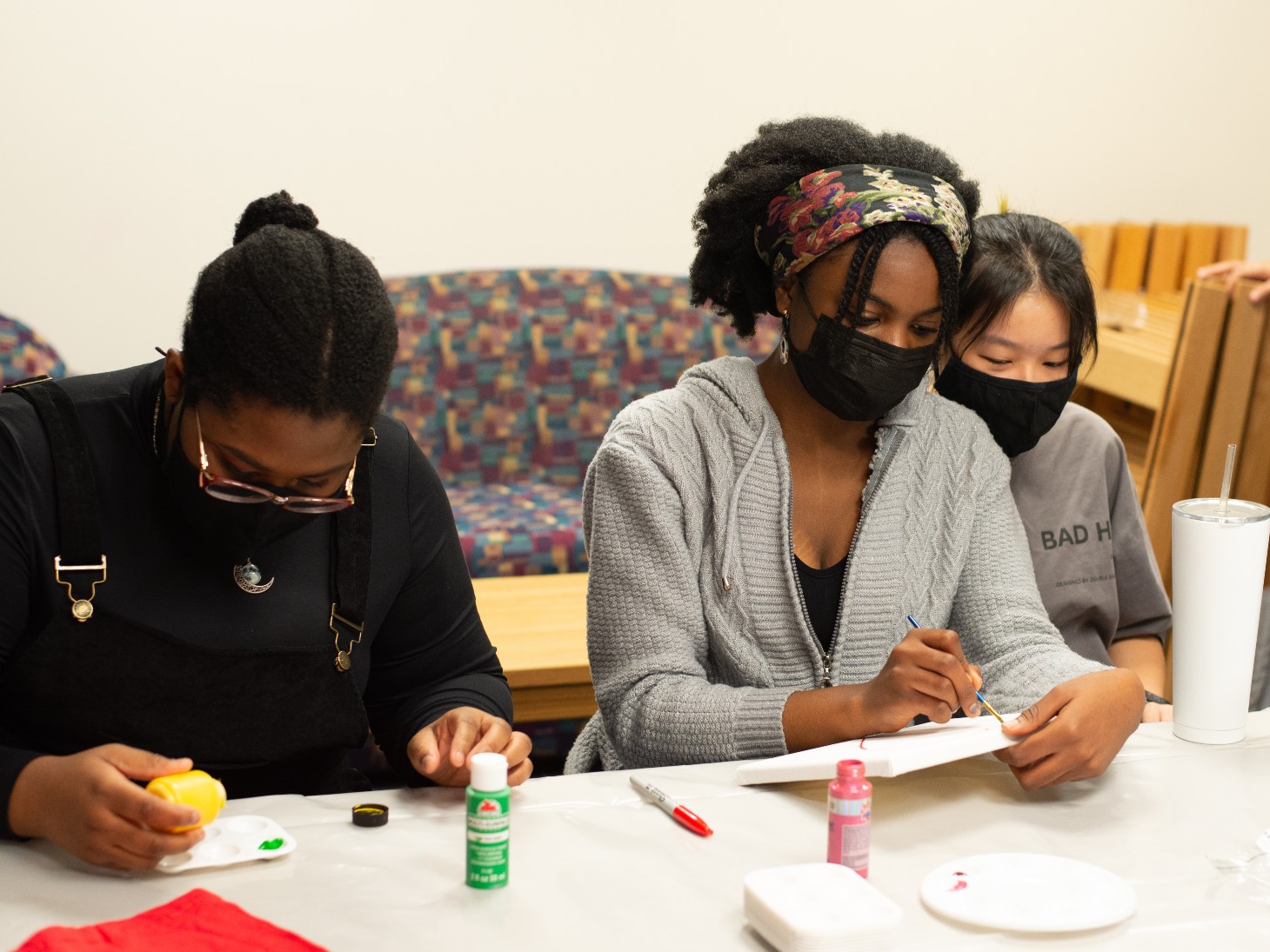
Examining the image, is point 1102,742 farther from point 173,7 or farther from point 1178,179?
point 1178,179

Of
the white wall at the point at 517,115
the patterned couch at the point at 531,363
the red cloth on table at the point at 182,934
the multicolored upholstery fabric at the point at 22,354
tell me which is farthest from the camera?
the patterned couch at the point at 531,363

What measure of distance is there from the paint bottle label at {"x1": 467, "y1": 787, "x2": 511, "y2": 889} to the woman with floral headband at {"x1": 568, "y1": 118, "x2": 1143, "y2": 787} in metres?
0.44

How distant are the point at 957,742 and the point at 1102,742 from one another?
8.0 inches

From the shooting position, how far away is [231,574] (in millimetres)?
1423

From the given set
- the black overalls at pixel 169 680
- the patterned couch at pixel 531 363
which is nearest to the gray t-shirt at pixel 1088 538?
the black overalls at pixel 169 680

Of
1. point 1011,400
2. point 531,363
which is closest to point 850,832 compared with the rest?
point 1011,400

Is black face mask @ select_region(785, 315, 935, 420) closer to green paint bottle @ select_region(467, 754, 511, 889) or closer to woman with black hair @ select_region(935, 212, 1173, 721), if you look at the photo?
woman with black hair @ select_region(935, 212, 1173, 721)

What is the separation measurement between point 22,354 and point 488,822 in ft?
9.56

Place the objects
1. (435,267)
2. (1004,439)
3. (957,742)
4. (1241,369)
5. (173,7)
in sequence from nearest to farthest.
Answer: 1. (957,742)
2. (1004,439)
3. (1241,369)
4. (173,7)
5. (435,267)

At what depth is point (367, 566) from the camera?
1512mm

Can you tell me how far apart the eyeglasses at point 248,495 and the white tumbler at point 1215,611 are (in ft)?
3.07

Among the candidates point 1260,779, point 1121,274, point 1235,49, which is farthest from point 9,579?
point 1235,49

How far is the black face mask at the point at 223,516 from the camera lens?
1365 millimetres

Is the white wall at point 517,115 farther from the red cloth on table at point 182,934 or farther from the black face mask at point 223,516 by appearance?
the red cloth on table at point 182,934
